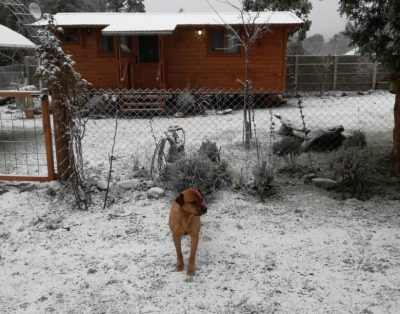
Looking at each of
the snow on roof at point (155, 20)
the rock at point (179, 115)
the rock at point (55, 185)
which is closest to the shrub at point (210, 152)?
the rock at point (55, 185)

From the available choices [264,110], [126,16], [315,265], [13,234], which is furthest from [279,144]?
[126,16]

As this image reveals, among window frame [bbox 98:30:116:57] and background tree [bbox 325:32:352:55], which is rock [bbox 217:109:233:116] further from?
window frame [bbox 98:30:116:57]

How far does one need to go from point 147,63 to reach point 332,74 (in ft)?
27.2

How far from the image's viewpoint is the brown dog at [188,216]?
322 centimetres

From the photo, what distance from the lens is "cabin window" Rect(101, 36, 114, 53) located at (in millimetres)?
14349

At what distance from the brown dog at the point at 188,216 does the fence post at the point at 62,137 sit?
238 centimetres

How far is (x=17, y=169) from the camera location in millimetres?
6508

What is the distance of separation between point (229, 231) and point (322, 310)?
138 centimetres

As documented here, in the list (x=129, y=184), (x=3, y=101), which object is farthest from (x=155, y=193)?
(x=3, y=101)

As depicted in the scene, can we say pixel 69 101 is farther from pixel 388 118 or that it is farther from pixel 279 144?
pixel 388 118

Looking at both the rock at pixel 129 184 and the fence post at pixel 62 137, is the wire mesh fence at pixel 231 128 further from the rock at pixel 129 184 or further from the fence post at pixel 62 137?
the fence post at pixel 62 137

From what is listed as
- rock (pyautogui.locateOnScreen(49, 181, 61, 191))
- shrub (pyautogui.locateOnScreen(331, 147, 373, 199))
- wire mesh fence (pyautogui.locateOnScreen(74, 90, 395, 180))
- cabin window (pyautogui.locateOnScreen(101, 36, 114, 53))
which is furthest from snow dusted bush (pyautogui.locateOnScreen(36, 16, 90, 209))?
cabin window (pyautogui.locateOnScreen(101, 36, 114, 53))

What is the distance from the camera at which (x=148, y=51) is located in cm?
1440

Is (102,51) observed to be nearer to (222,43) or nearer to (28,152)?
(222,43)
